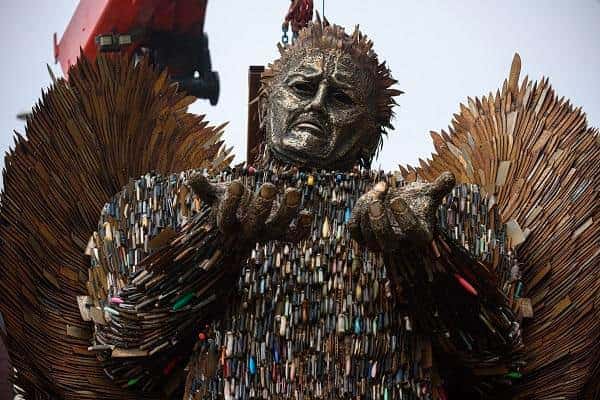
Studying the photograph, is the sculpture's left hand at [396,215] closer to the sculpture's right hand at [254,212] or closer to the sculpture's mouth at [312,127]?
the sculpture's right hand at [254,212]

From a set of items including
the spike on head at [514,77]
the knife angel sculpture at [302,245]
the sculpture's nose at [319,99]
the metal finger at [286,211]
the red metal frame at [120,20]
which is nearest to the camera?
the metal finger at [286,211]

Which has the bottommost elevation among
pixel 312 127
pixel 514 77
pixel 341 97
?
pixel 312 127

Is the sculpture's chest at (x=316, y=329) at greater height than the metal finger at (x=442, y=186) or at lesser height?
lesser

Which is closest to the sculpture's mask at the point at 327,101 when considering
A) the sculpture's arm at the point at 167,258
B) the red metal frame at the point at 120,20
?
the sculpture's arm at the point at 167,258

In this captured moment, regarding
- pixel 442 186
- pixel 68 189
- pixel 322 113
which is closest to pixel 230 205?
pixel 442 186

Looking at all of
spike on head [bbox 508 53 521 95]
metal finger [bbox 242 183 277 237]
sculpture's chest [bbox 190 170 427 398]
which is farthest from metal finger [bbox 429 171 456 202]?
spike on head [bbox 508 53 521 95]

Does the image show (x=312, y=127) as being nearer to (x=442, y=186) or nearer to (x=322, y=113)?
(x=322, y=113)

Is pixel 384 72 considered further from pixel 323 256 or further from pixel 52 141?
pixel 52 141

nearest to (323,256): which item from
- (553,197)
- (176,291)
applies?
(176,291)

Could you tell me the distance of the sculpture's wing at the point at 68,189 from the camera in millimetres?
5727

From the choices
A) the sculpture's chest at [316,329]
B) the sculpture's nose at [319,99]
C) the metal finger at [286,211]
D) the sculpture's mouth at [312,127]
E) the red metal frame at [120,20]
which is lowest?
the sculpture's chest at [316,329]

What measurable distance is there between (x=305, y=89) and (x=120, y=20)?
1.97 m

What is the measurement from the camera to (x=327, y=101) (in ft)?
18.6

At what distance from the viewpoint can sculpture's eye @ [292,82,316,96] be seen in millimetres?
5707
